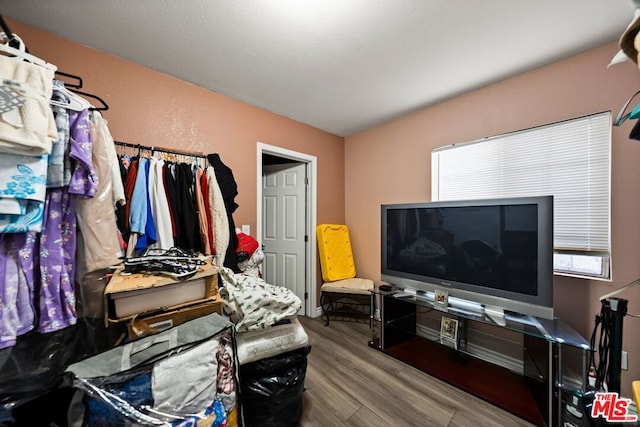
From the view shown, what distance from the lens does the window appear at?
152 centimetres

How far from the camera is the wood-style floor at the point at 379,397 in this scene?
4.65 feet

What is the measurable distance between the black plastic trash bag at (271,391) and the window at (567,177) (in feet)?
6.56

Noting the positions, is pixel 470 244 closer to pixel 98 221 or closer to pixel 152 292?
pixel 152 292

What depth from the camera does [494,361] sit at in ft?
6.39

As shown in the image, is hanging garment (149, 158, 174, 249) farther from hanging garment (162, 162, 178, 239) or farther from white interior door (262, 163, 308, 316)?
white interior door (262, 163, 308, 316)

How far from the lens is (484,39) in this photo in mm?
1490

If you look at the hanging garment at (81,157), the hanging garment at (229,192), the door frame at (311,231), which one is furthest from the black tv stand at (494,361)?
the hanging garment at (81,157)

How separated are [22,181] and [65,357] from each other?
2.90 feet

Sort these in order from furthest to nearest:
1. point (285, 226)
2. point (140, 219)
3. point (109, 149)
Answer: point (285, 226) → point (140, 219) → point (109, 149)

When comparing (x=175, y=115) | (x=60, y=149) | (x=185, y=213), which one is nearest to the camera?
(x=60, y=149)

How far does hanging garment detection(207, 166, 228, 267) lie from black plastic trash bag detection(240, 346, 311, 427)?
2.71 feet

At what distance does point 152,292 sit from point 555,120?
112 inches

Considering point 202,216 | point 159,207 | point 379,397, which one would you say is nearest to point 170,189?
point 159,207

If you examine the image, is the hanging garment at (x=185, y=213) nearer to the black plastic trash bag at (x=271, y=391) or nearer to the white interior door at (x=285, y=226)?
the black plastic trash bag at (x=271, y=391)
